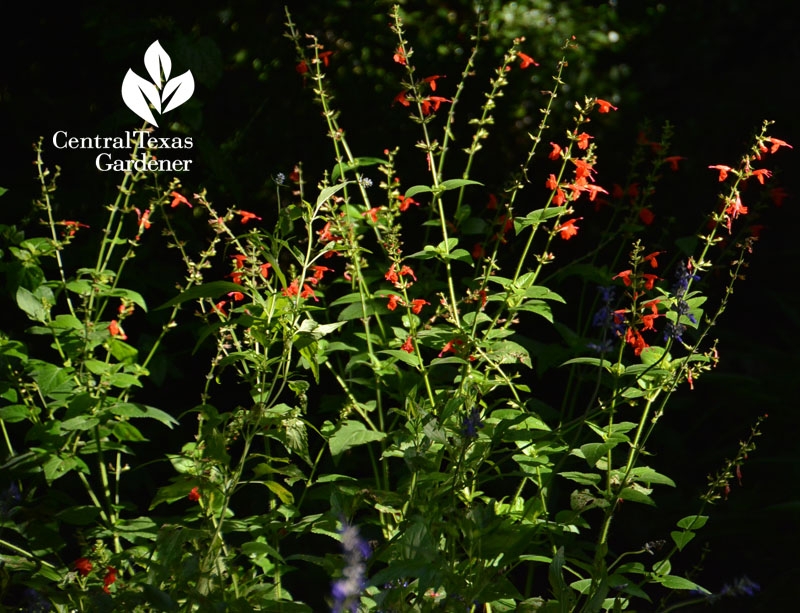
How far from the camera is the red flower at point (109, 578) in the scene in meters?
2.20

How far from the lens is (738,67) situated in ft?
19.9

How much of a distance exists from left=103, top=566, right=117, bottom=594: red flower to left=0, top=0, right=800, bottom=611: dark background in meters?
0.97

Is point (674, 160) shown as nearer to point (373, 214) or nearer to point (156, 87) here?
point (373, 214)

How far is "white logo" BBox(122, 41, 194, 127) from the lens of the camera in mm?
3335

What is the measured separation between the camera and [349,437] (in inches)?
94.1

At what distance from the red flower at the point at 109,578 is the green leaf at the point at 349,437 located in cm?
65

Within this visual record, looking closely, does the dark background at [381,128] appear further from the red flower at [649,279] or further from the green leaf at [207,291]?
the red flower at [649,279]

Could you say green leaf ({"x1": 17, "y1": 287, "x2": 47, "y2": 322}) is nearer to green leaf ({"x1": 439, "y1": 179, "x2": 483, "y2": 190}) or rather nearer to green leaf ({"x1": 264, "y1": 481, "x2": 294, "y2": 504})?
green leaf ({"x1": 264, "y1": 481, "x2": 294, "y2": 504})

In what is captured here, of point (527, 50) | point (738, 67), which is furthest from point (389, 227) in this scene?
point (738, 67)

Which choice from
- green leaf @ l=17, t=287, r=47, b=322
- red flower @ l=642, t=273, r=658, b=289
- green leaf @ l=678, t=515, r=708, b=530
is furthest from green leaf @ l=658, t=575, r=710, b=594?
green leaf @ l=17, t=287, r=47, b=322

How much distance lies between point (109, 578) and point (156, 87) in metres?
1.97

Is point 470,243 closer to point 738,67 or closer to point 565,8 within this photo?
point 565,8

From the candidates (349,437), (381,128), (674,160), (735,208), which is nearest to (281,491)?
(349,437)

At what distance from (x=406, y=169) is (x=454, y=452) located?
2.16 m
